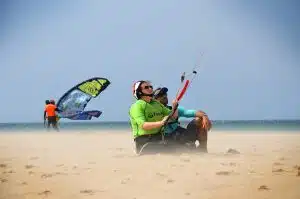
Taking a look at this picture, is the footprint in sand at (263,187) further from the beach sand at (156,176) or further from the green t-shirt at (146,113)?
the green t-shirt at (146,113)

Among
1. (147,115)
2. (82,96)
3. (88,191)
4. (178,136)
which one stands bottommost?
(88,191)

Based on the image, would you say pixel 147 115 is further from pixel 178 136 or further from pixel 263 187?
pixel 263 187

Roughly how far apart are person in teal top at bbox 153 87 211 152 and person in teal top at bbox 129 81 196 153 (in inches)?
1.2

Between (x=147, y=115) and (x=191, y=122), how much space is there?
27cm

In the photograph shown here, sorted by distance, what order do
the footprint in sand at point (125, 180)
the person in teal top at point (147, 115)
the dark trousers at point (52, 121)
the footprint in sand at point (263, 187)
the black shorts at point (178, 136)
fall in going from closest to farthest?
1. the footprint in sand at point (263, 187)
2. the footprint in sand at point (125, 180)
3. the person in teal top at point (147, 115)
4. the black shorts at point (178, 136)
5. the dark trousers at point (52, 121)

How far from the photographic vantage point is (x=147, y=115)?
2840 millimetres

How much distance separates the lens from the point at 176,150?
2.95 meters

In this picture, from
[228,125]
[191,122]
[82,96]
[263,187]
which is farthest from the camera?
[228,125]

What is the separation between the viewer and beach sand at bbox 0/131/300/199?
211 cm

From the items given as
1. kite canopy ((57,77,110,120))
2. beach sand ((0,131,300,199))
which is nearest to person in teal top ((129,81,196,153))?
beach sand ((0,131,300,199))

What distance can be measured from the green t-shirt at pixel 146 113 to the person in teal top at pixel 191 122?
0.04 meters

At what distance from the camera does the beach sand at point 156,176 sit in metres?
2.11

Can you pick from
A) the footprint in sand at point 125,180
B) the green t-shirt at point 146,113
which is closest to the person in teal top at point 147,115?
the green t-shirt at point 146,113

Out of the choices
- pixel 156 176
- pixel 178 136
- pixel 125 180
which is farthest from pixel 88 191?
pixel 178 136
